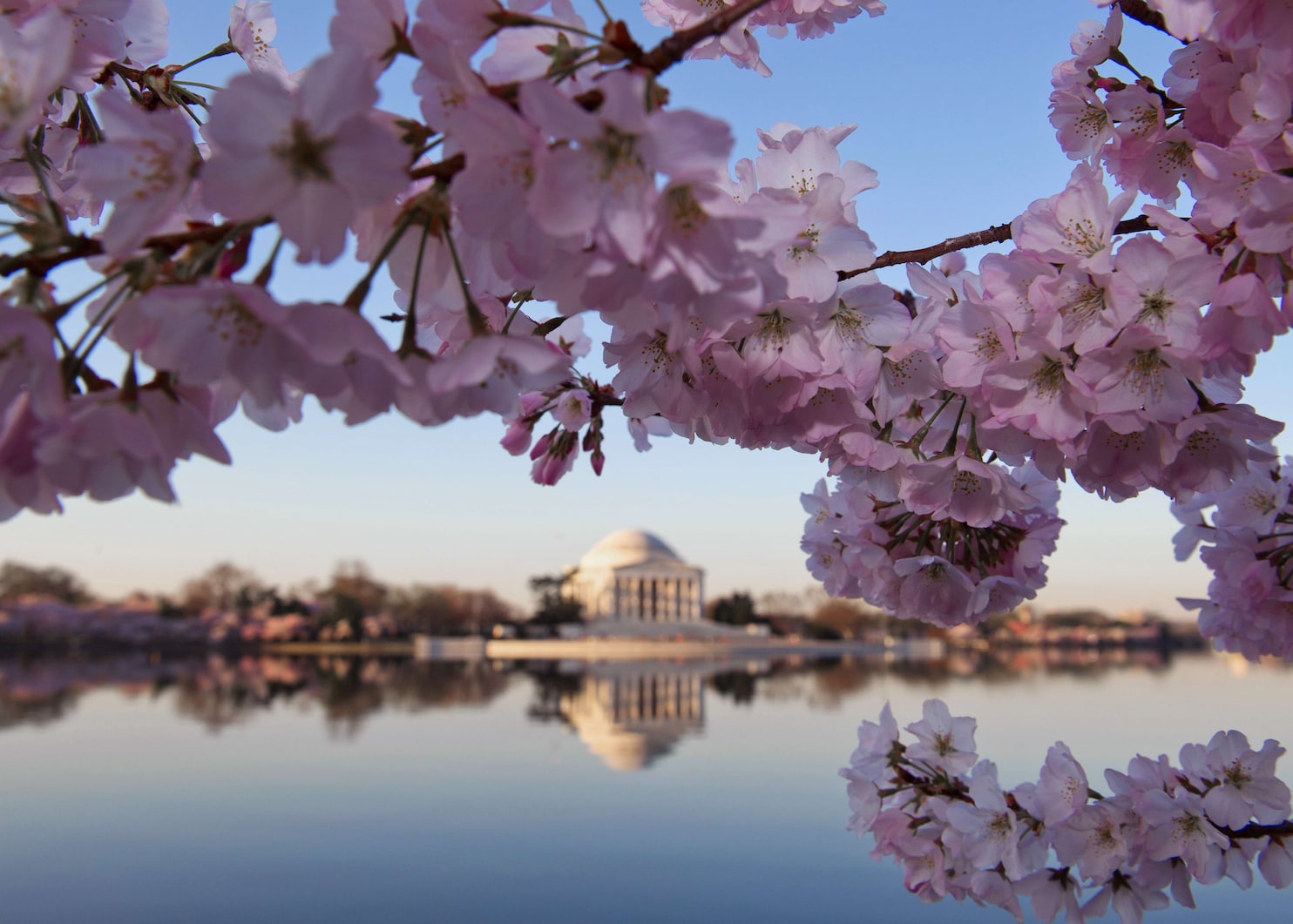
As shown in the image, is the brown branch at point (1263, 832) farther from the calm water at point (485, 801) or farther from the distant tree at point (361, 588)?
the distant tree at point (361, 588)

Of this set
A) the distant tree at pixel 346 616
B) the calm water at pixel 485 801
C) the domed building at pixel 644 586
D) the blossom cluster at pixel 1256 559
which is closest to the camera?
the blossom cluster at pixel 1256 559

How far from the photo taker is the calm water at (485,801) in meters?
5.47

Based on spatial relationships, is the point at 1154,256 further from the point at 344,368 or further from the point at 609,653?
the point at 609,653

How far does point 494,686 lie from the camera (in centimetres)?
2066

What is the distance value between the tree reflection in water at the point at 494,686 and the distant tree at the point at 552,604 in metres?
23.6

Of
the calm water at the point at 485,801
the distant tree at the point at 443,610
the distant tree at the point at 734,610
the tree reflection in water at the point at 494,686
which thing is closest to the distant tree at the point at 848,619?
the distant tree at the point at 734,610

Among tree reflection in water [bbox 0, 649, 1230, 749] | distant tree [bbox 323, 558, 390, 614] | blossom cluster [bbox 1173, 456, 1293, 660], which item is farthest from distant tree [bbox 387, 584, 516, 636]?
blossom cluster [bbox 1173, 456, 1293, 660]

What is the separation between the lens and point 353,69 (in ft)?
2.06

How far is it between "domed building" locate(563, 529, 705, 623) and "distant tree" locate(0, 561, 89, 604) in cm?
3219

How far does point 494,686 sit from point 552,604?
3885cm

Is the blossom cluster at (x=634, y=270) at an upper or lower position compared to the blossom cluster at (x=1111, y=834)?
upper

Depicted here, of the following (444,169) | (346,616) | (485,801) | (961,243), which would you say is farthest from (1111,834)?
(346,616)

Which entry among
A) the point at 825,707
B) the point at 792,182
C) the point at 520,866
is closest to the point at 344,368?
the point at 792,182

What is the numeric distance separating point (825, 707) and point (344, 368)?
50.1 feet
